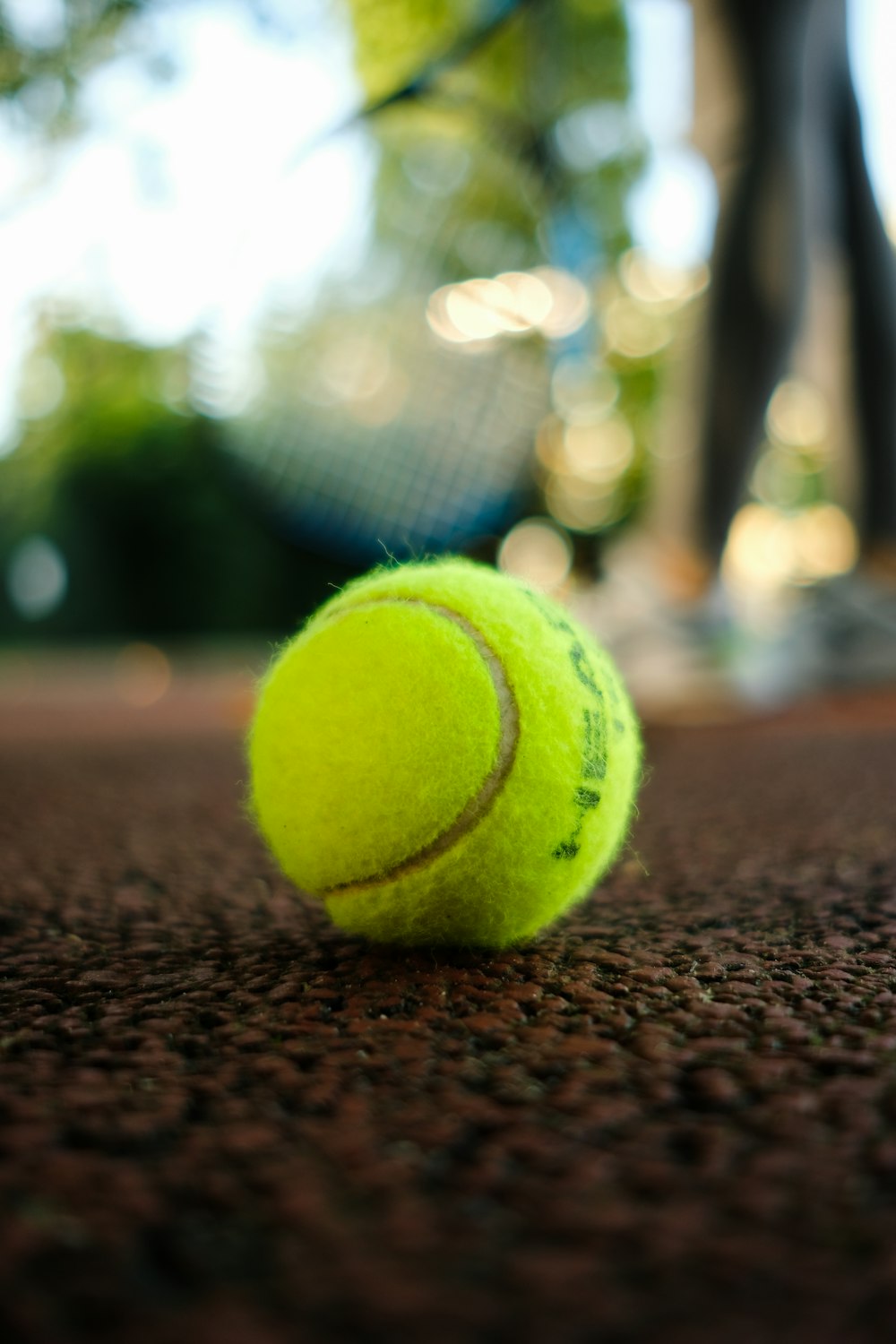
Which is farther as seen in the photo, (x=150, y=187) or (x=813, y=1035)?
(x=150, y=187)

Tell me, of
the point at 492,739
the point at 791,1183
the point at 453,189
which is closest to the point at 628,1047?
the point at 791,1183

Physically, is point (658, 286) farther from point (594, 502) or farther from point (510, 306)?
point (510, 306)

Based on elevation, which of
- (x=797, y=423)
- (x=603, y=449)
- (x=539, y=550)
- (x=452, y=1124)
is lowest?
(x=452, y=1124)

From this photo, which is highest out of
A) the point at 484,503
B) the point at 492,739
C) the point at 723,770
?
the point at 484,503

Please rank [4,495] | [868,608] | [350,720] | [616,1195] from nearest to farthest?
[616,1195] → [350,720] → [868,608] → [4,495]

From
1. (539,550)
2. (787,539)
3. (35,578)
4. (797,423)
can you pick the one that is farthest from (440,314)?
(787,539)

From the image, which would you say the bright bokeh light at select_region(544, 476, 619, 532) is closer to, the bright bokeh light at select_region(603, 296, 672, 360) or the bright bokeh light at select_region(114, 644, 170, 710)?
the bright bokeh light at select_region(603, 296, 672, 360)

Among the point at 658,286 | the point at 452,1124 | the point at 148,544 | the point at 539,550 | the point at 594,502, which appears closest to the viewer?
the point at 452,1124

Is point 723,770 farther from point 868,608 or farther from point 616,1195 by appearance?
point 616,1195

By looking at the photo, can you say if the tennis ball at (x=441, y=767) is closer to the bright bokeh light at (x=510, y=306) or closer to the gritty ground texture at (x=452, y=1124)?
the gritty ground texture at (x=452, y=1124)
